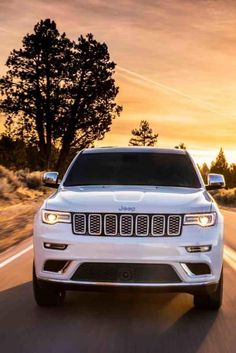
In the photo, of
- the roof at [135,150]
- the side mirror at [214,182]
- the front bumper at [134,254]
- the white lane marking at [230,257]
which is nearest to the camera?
the front bumper at [134,254]

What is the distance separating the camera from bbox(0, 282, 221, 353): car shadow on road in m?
6.52

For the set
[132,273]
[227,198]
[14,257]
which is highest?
[132,273]

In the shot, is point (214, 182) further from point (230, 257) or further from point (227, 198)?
point (227, 198)

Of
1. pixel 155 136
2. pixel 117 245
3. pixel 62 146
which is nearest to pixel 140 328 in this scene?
pixel 117 245

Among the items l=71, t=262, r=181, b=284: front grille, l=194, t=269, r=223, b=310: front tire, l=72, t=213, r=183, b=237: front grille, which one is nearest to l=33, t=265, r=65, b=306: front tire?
l=71, t=262, r=181, b=284: front grille

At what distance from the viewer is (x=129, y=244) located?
7633mm

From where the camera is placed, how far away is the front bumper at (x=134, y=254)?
762cm

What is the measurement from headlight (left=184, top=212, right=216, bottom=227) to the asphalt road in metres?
0.98

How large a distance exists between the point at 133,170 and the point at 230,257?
451cm

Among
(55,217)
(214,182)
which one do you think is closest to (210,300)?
(55,217)

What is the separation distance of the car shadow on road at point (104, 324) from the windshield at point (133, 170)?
4.59 feet

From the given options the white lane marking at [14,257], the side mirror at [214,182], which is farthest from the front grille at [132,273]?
the white lane marking at [14,257]

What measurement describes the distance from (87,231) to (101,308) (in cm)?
101

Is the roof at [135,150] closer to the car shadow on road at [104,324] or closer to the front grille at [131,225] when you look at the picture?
the car shadow on road at [104,324]
